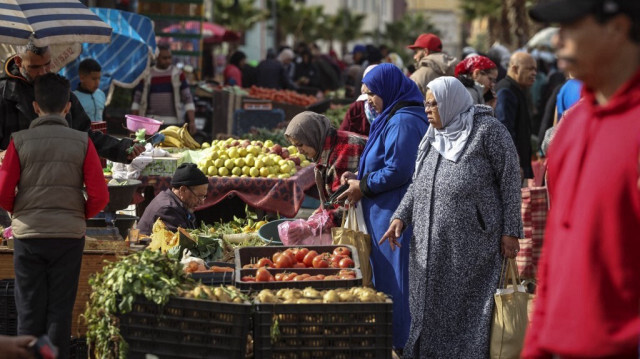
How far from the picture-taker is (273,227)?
8.10 m

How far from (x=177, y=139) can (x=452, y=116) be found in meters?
5.59

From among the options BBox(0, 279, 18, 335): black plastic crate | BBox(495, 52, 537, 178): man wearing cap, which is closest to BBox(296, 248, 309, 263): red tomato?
BBox(0, 279, 18, 335): black plastic crate

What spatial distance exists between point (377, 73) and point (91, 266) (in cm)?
218

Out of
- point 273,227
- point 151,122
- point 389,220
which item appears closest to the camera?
point 389,220

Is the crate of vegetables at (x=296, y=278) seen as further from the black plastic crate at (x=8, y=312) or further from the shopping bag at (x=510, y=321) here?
the black plastic crate at (x=8, y=312)

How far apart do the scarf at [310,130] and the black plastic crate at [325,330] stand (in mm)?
2302

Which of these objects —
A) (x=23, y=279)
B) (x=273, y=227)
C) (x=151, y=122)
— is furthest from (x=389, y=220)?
(x=151, y=122)

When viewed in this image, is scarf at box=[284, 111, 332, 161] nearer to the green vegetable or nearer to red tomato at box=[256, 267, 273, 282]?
red tomato at box=[256, 267, 273, 282]

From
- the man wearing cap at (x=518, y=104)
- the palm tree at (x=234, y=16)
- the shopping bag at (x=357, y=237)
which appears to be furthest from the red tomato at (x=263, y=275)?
the palm tree at (x=234, y=16)

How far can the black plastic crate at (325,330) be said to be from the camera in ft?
16.7

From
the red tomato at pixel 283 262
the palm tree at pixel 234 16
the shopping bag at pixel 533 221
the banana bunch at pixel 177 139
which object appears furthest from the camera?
the palm tree at pixel 234 16

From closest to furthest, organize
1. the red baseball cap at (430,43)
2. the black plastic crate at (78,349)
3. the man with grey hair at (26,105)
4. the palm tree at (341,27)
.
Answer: the black plastic crate at (78,349) < the man with grey hair at (26,105) < the red baseball cap at (430,43) < the palm tree at (341,27)

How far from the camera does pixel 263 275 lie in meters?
5.81

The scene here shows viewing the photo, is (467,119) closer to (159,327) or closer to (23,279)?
(159,327)
